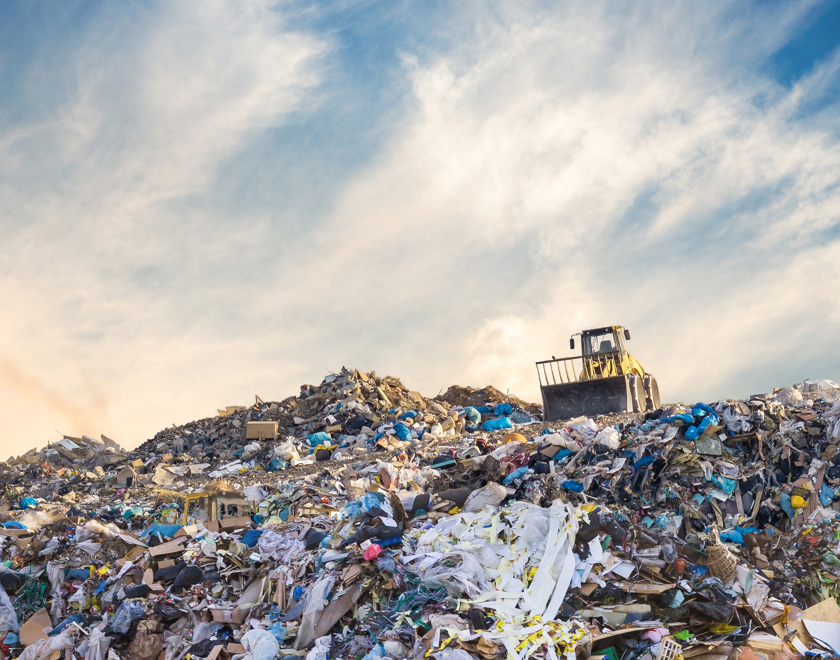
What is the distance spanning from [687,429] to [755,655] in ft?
11.7

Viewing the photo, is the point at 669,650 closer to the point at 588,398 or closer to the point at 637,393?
the point at 588,398

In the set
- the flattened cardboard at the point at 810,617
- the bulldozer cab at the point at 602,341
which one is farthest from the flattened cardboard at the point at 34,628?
the bulldozer cab at the point at 602,341

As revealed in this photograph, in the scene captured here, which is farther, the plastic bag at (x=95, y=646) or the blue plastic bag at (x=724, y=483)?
the blue plastic bag at (x=724, y=483)

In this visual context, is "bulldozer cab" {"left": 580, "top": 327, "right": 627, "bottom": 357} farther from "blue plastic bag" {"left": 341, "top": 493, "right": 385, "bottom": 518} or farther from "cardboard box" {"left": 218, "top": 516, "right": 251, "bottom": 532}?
"cardboard box" {"left": 218, "top": 516, "right": 251, "bottom": 532}

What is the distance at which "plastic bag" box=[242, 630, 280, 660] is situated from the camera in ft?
17.4

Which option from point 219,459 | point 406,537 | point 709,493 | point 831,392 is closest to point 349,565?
point 406,537

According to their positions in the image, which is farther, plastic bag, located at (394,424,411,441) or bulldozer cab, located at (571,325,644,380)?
bulldozer cab, located at (571,325,644,380)

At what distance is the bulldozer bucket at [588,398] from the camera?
15.2m

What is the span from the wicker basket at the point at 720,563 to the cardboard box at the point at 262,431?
11007mm

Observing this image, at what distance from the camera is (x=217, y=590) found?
6.55 meters

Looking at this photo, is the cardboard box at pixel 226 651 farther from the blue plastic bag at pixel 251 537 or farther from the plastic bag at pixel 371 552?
the blue plastic bag at pixel 251 537

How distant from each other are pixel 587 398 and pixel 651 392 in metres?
3.07

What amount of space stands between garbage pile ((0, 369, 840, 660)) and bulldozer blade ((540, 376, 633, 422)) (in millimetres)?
5543

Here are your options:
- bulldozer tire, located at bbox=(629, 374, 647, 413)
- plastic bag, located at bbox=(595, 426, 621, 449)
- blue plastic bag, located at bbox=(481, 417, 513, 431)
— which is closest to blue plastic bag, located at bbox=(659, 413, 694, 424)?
plastic bag, located at bbox=(595, 426, 621, 449)
